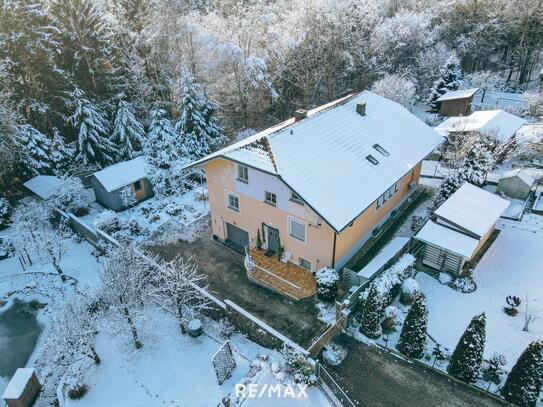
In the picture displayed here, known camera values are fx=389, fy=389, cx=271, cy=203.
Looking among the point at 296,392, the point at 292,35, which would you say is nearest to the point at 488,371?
the point at 296,392

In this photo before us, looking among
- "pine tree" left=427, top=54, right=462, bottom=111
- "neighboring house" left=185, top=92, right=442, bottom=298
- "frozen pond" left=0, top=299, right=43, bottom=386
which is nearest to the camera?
"neighboring house" left=185, top=92, right=442, bottom=298

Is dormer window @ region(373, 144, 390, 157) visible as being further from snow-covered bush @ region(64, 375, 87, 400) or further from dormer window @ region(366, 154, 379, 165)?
snow-covered bush @ region(64, 375, 87, 400)

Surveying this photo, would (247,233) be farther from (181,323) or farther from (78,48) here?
(78,48)

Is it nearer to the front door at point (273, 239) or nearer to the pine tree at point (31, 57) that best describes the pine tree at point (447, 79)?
the front door at point (273, 239)

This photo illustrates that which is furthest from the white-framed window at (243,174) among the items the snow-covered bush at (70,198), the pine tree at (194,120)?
the snow-covered bush at (70,198)

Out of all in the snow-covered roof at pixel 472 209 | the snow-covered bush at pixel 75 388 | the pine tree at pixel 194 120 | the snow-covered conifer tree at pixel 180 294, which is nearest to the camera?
the snow-covered bush at pixel 75 388

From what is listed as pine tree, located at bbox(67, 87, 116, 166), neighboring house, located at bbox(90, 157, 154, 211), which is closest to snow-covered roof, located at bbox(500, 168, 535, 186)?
neighboring house, located at bbox(90, 157, 154, 211)

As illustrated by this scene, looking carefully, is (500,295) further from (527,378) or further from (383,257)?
(527,378)
